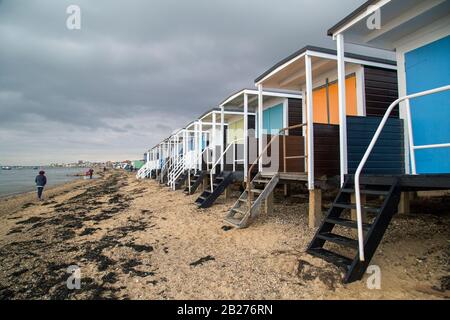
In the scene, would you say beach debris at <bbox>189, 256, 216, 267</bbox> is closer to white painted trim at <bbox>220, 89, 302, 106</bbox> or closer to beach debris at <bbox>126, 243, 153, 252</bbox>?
beach debris at <bbox>126, 243, 153, 252</bbox>

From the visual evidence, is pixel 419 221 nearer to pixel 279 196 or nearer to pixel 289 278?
pixel 289 278

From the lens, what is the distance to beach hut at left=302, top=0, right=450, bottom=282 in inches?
166

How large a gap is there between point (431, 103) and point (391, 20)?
72.0 inches

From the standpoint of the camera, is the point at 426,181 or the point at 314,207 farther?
the point at 314,207

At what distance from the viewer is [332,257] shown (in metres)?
4.05

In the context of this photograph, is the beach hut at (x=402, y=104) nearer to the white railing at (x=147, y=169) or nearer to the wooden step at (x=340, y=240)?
the wooden step at (x=340, y=240)

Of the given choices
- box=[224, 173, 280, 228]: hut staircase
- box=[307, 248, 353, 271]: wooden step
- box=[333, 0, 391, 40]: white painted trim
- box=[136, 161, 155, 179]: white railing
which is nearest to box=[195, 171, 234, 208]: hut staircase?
box=[224, 173, 280, 228]: hut staircase

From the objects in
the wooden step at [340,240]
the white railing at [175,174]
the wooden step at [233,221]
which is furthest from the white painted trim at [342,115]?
the white railing at [175,174]

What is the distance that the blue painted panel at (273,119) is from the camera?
10828mm

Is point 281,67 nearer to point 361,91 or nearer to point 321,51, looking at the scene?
point 321,51

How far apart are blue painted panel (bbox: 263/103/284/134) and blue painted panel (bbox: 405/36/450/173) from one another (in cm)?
529

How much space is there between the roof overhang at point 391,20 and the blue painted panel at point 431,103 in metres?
0.45

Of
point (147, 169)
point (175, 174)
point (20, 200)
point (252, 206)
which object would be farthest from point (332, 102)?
point (147, 169)
